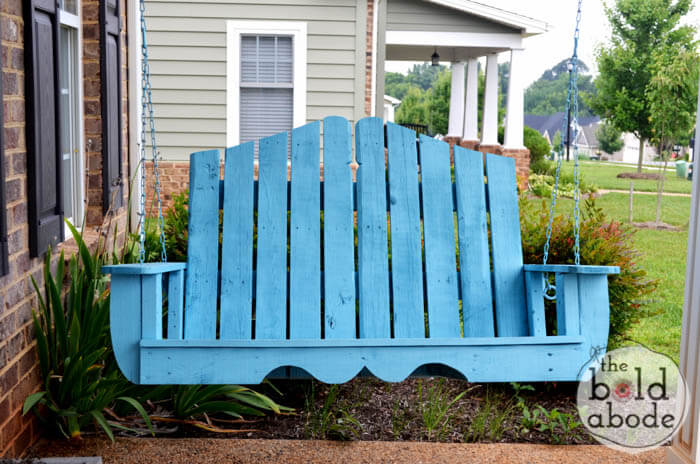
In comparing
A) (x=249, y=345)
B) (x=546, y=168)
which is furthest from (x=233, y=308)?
(x=546, y=168)

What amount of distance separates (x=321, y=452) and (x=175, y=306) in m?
0.83

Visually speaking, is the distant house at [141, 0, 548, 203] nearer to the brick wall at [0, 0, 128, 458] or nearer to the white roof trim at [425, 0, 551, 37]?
the white roof trim at [425, 0, 551, 37]

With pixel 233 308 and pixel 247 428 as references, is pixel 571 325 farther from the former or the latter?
pixel 247 428

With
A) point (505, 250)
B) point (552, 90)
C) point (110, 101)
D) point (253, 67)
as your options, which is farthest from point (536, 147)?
point (552, 90)

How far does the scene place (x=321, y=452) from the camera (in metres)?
2.97

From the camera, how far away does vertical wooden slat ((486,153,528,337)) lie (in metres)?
2.73

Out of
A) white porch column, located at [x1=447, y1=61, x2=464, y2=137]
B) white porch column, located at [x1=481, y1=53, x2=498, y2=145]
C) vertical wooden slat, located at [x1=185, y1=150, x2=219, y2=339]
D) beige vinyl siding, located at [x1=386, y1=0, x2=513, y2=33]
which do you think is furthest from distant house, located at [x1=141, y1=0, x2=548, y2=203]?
white porch column, located at [x1=447, y1=61, x2=464, y2=137]

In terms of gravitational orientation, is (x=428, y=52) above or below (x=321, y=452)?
above

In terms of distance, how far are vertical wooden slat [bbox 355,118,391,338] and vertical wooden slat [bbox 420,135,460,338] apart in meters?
0.14

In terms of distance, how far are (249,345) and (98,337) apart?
2.60 ft

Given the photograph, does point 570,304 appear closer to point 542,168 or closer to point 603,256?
point 603,256

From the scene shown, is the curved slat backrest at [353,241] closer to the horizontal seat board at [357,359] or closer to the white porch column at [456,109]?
the horizontal seat board at [357,359]

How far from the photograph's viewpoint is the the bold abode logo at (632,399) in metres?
3.14

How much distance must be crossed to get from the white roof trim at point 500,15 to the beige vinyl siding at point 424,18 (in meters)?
0.22
